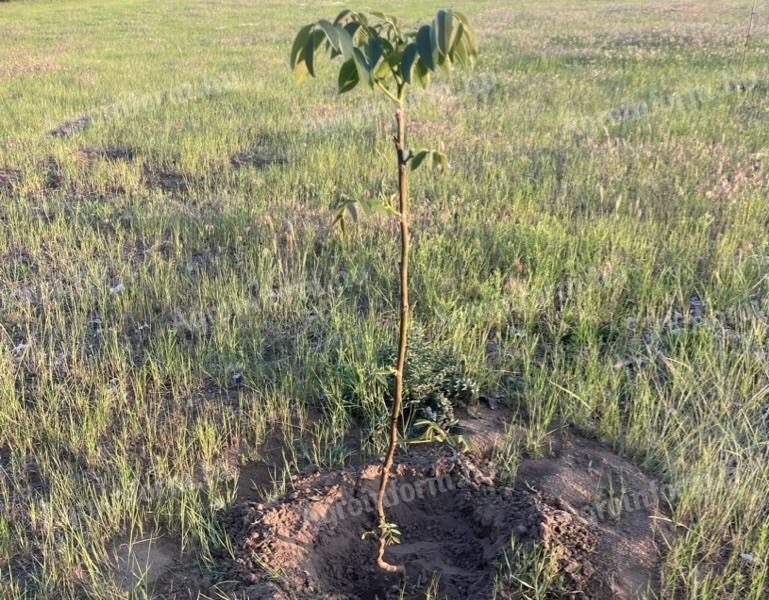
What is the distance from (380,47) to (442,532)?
1.86 metres

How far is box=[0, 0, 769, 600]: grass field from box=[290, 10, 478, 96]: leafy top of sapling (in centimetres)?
178

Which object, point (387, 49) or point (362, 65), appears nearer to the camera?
point (362, 65)

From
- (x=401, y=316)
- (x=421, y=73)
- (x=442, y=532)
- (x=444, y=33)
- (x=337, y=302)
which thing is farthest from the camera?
(x=337, y=302)

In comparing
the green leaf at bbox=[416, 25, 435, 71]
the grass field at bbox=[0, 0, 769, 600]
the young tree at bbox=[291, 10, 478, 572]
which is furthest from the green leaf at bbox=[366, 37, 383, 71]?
the grass field at bbox=[0, 0, 769, 600]

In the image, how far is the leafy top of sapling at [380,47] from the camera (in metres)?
1.63

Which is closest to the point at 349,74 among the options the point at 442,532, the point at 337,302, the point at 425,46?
the point at 425,46

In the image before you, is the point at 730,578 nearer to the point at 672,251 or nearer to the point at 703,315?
the point at 703,315

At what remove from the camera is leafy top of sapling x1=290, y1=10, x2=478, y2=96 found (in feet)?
5.34

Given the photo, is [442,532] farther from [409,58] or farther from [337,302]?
[337,302]

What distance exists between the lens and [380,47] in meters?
1.79

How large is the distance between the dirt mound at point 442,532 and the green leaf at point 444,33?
1.69 metres

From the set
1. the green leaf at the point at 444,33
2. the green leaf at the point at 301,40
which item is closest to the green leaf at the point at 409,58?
the green leaf at the point at 444,33

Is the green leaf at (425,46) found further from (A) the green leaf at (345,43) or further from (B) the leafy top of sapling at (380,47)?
(A) the green leaf at (345,43)

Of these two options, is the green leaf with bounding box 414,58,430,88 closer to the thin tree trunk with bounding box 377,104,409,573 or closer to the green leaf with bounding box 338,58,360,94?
the thin tree trunk with bounding box 377,104,409,573
